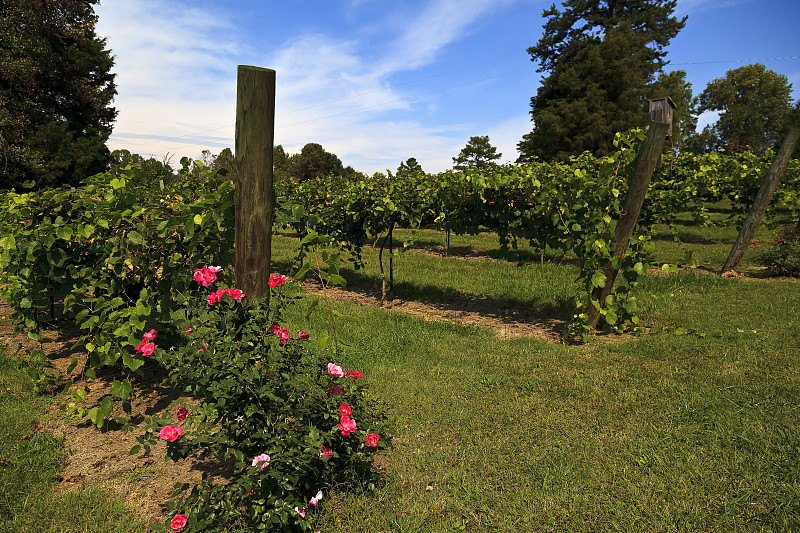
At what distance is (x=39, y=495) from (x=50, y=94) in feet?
87.2

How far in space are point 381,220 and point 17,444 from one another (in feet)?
17.8

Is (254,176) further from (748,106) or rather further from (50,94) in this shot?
(748,106)

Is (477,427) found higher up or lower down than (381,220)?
lower down

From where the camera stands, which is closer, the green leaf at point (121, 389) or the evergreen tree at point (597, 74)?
the green leaf at point (121, 389)

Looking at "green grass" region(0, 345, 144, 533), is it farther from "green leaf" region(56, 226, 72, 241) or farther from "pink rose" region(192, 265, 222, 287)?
"green leaf" region(56, 226, 72, 241)

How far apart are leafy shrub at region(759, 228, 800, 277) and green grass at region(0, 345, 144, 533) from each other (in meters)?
9.78

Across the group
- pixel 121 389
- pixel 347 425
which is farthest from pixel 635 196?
pixel 121 389

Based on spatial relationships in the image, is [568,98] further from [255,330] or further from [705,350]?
[255,330]

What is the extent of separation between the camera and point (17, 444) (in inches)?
123

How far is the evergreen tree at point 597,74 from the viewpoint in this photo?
91.5 feet

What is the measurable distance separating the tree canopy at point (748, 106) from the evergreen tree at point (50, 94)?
146 ft

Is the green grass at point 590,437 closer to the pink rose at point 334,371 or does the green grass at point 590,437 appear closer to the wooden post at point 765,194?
the pink rose at point 334,371

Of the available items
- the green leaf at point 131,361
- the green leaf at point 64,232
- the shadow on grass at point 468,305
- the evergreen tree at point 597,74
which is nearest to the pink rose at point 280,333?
the green leaf at point 131,361

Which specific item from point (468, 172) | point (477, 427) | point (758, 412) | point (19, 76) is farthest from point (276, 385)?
point (19, 76)
